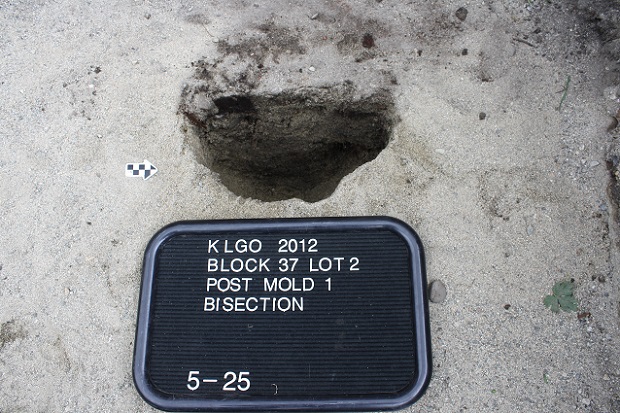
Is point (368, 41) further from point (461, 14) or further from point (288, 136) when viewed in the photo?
point (288, 136)

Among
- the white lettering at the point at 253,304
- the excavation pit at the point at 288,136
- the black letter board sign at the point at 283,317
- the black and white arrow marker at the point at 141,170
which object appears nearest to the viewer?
the black letter board sign at the point at 283,317

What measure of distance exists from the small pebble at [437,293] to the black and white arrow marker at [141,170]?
1553 mm

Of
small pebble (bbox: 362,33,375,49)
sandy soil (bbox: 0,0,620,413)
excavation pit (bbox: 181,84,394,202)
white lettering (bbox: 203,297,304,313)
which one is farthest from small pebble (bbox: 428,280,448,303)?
small pebble (bbox: 362,33,375,49)

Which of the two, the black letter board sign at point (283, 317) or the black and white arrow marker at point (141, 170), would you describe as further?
the black and white arrow marker at point (141, 170)

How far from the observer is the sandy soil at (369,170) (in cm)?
234

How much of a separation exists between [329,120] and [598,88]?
4.81ft

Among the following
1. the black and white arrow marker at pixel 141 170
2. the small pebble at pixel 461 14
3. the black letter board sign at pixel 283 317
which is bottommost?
the black letter board sign at pixel 283 317

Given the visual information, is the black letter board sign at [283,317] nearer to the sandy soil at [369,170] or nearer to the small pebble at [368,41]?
the sandy soil at [369,170]

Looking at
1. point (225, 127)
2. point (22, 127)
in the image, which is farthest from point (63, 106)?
point (225, 127)

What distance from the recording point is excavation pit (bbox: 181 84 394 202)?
278cm

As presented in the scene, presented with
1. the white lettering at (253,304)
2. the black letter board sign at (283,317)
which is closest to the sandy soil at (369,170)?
the black letter board sign at (283,317)

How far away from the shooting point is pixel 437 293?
7.81ft

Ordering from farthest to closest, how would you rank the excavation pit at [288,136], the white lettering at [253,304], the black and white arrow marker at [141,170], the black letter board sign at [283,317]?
1. the excavation pit at [288,136]
2. the black and white arrow marker at [141,170]
3. the white lettering at [253,304]
4. the black letter board sign at [283,317]

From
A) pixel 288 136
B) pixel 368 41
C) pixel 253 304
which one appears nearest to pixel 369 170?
pixel 288 136
